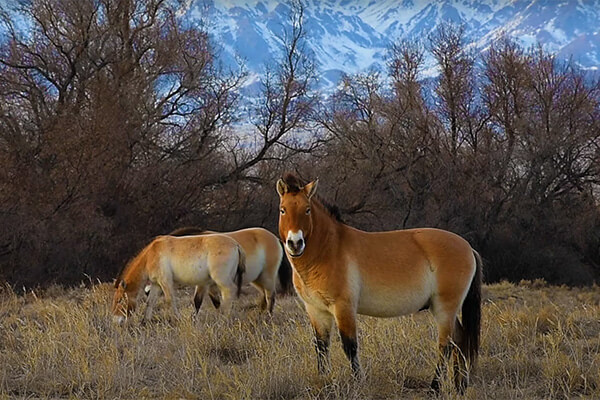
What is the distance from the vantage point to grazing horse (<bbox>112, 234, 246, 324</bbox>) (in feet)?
33.0

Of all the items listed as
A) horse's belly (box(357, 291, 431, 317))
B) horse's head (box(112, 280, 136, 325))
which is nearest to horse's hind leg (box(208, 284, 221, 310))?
horse's head (box(112, 280, 136, 325))

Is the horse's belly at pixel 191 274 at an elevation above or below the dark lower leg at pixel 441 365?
above

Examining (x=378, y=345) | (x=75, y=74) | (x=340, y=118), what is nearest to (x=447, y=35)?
(x=340, y=118)

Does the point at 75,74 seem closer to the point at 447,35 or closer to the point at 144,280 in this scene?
the point at 144,280

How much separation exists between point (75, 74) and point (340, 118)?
1134 cm

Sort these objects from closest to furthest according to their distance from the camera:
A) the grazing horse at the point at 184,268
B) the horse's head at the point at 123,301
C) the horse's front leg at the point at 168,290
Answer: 1. the horse's head at the point at 123,301
2. the horse's front leg at the point at 168,290
3. the grazing horse at the point at 184,268

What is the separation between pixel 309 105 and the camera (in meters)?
27.5

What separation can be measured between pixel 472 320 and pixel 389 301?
82cm

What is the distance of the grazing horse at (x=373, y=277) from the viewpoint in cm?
580

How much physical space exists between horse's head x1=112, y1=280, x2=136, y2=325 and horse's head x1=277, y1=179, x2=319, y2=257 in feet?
14.6

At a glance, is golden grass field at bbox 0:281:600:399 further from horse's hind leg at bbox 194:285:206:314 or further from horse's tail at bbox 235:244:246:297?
horse's hind leg at bbox 194:285:206:314

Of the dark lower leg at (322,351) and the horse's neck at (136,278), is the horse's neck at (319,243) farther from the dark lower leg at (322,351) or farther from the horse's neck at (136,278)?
the horse's neck at (136,278)

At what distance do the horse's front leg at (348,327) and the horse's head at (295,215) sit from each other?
0.59 metres

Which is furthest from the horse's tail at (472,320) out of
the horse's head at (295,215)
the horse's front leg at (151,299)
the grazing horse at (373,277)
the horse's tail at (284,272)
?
the horse's tail at (284,272)
